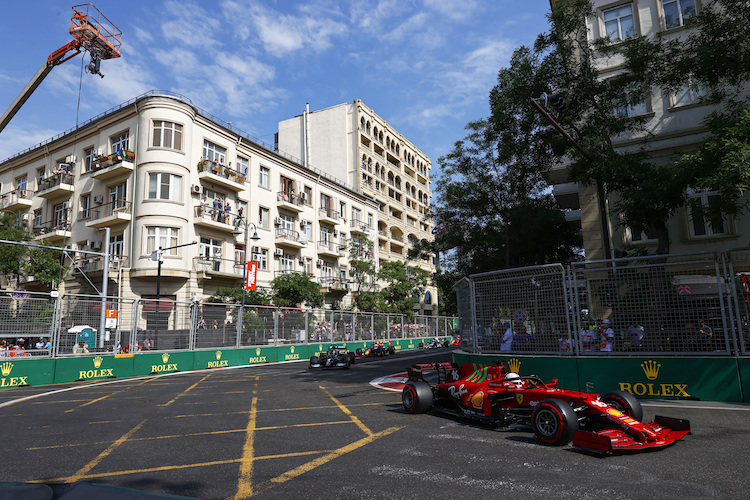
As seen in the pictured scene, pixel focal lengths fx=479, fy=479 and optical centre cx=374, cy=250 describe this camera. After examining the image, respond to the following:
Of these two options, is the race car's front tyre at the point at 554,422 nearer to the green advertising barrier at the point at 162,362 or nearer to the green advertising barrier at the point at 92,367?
the green advertising barrier at the point at 92,367

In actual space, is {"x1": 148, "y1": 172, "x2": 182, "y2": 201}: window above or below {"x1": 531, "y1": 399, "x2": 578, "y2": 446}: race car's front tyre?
above

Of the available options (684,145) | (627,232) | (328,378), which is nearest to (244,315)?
(328,378)

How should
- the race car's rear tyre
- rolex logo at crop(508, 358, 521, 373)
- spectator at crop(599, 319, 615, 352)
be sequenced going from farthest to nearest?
1. rolex logo at crop(508, 358, 521, 373)
2. spectator at crop(599, 319, 615, 352)
3. the race car's rear tyre

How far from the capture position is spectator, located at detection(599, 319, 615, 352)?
9719 mm

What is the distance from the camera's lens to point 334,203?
48.6m

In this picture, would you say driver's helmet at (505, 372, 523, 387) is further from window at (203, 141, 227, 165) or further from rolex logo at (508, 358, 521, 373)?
window at (203, 141, 227, 165)

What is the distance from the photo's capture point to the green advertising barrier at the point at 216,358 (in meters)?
19.5

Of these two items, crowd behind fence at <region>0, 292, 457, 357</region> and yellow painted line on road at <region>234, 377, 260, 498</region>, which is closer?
yellow painted line on road at <region>234, 377, 260, 498</region>

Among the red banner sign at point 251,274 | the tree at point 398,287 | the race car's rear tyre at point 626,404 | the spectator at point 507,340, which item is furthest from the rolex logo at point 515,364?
the tree at point 398,287

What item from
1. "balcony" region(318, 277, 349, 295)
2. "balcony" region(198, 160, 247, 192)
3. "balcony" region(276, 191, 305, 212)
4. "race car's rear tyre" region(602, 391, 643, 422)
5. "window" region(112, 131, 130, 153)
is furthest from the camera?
"balcony" region(318, 277, 349, 295)

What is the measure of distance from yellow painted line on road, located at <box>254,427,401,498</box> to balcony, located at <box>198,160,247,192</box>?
30.4 metres

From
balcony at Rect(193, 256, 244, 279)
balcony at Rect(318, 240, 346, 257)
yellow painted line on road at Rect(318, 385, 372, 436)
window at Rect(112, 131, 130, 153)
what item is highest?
window at Rect(112, 131, 130, 153)

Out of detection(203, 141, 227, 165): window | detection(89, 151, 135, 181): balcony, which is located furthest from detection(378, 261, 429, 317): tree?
detection(89, 151, 135, 181): balcony

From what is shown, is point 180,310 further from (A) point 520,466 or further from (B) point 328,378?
(A) point 520,466
